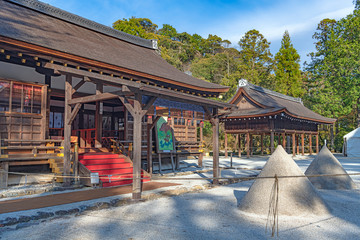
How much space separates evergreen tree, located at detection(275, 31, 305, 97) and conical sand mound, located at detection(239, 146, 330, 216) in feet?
111

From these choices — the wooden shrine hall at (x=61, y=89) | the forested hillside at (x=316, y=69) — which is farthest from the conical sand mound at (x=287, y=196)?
the forested hillside at (x=316, y=69)

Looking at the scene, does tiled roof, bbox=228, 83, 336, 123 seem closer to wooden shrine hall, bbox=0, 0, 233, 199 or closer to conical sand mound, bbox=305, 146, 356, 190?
wooden shrine hall, bbox=0, 0, 233, 199

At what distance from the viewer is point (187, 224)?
579cm

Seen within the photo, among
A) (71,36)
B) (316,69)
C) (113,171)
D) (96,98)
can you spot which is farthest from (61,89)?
(316,69)

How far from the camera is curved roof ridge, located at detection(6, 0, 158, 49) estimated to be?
11865 mm

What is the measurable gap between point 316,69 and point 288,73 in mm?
4747

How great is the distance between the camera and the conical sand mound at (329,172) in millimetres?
10047

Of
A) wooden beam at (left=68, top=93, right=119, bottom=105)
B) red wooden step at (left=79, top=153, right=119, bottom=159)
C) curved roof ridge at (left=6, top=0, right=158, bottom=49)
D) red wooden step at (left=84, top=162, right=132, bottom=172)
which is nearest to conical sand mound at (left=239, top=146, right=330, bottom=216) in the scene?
wooden beam at (left=68, top=93, right=119, bottom=105)

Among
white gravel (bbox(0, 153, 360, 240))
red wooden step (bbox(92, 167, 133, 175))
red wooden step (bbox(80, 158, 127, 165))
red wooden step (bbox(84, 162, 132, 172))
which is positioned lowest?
white gravel (bbox(0, 153, 360, 240))

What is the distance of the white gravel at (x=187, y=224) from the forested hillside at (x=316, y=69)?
94.0ft

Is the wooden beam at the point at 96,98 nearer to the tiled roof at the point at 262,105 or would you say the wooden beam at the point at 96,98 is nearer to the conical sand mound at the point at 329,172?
the conical sand mound at the point at 329,172

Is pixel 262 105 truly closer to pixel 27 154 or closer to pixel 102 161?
pixel 102 161

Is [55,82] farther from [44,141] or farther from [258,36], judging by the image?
[258,36]

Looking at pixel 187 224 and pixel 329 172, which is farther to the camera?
pixel 329 172
